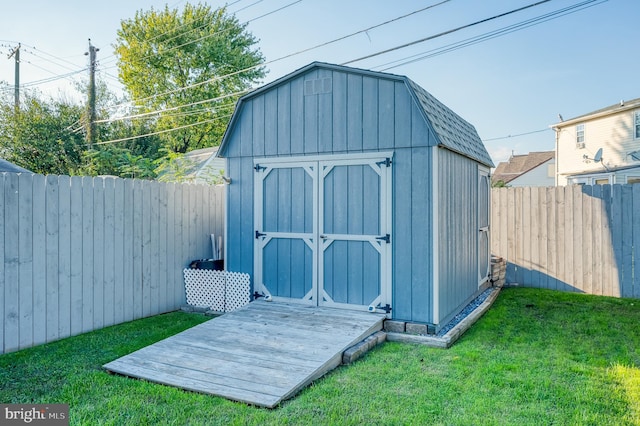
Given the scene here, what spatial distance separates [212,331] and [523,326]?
366cm

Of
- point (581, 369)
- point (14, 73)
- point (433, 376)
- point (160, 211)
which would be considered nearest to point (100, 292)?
point (160, 211)

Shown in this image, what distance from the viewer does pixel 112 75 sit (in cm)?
2323

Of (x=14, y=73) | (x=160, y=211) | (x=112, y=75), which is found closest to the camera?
(x=160, y=211)

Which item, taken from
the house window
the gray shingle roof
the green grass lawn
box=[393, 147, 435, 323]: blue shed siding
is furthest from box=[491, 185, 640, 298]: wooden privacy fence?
the house window

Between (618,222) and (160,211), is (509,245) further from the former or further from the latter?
(160,211)

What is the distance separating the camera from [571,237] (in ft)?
23.9

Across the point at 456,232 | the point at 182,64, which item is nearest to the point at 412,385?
the point at 456,232

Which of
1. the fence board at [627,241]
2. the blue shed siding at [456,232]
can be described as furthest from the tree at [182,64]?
the fence board at [627,241]

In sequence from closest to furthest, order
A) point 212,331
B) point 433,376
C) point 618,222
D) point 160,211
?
point 433,376, point 212,331, point 160,211, point 618,222

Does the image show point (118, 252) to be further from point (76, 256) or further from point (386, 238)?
point (386, 238)

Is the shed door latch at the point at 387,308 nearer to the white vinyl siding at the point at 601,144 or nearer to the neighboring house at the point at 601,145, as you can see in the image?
the neighboring house at the point at 601,145

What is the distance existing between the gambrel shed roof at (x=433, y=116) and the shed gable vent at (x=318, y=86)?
Result: 0.14 m

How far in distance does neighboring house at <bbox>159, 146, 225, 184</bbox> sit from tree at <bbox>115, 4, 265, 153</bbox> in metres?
7.16

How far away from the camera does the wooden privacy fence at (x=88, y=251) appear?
4184mm
